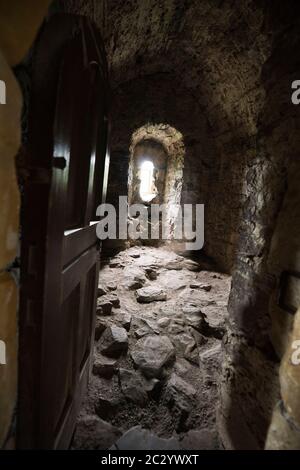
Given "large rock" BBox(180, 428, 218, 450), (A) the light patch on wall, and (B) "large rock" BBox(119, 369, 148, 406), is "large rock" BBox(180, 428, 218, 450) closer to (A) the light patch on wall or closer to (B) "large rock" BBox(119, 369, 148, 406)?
(B) "large rock" BBox(119, 369, 148, 406)

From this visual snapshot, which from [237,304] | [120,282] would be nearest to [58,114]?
[237,304]

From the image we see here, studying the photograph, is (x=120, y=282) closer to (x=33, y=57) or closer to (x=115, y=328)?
(x=115, y=328)

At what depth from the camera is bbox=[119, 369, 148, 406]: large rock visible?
156 centimetres

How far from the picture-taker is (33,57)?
2.11ft

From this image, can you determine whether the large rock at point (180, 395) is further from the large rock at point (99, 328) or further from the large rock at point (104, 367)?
the large rock at point (99, 328)

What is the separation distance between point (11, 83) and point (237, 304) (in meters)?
1.29

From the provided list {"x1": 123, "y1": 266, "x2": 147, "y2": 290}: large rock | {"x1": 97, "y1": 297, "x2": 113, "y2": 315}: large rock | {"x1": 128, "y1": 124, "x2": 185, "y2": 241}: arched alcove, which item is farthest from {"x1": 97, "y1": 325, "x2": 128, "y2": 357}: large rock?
{"x1": 128, "y1": 124, "x2": 185, "y2": 241}: arched alcove

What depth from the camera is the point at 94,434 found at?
1.29 meters

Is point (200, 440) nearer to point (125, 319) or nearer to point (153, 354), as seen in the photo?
point (153, 354)

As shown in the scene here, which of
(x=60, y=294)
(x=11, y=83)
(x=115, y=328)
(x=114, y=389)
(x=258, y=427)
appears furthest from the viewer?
(x=115, y=328)

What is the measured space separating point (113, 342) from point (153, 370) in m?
0.40

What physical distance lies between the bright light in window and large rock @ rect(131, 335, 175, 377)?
154 inches

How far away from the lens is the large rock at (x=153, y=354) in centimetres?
174

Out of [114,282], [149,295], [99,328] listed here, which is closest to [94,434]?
[99,328]
